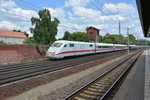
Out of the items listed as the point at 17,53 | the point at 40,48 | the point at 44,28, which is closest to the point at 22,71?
the point at 17,53

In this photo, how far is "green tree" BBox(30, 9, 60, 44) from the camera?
41562mm

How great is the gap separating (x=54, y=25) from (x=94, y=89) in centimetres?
3733

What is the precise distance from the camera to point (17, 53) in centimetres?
2283

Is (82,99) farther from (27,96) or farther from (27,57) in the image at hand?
(27,57)

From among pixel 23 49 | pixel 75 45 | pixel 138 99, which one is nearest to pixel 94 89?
pixel 138 99

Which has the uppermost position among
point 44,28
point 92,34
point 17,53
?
point 92,34

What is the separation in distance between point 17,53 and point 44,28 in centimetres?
2041

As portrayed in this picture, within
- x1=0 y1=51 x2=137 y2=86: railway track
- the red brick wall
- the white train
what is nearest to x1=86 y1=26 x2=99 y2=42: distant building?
the white train

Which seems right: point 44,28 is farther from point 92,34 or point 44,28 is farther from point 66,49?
point 92,34

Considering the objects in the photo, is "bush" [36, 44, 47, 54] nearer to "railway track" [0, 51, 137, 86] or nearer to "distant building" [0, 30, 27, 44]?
"railway track" [0, 51, 137, 86]

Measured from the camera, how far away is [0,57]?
65.8 ft

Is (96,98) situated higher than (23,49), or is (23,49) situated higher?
(23,49)

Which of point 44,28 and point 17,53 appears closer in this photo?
point 17,53

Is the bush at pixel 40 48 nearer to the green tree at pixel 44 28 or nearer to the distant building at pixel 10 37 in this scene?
the green tree at pixel 44 28
